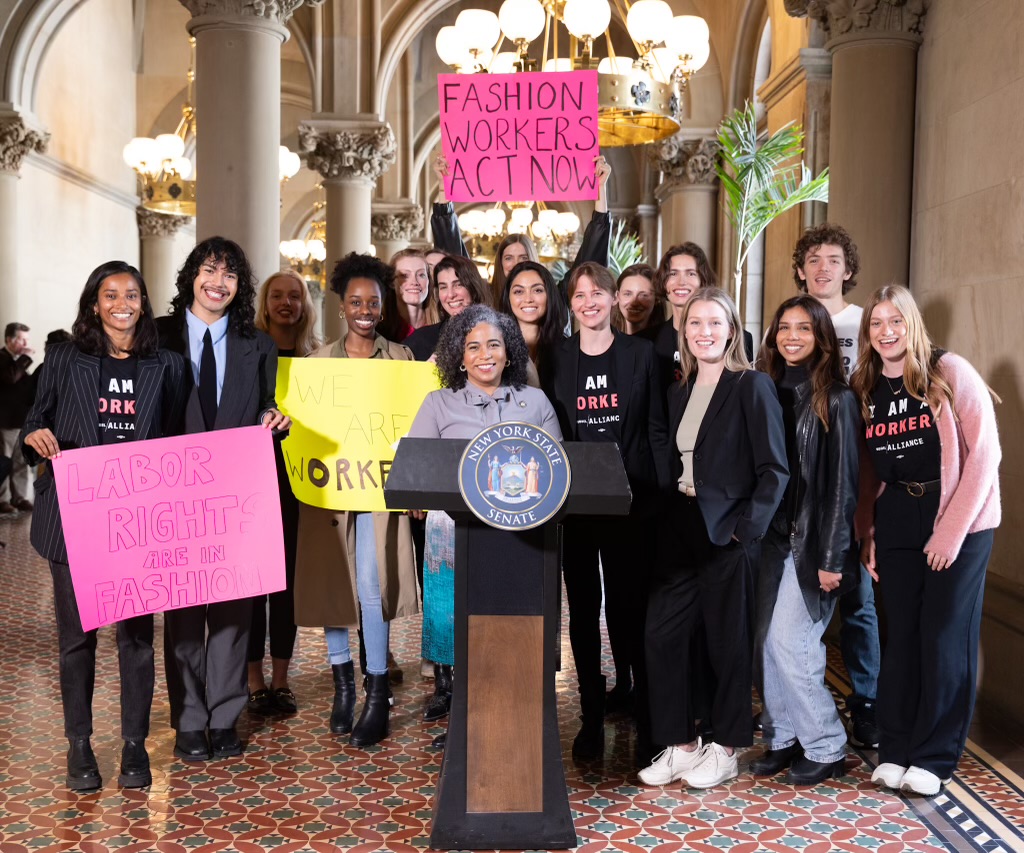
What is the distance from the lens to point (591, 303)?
14.1 feet

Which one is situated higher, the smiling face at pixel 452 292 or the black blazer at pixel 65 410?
the smiling face at pixel 452 292

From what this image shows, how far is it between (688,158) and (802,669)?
12058 millimetres

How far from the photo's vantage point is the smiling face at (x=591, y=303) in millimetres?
4289

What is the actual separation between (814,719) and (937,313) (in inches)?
102

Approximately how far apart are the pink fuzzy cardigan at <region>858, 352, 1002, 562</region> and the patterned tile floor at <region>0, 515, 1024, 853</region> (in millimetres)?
959

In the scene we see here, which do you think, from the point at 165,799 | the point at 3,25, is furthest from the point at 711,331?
the point at 3,25

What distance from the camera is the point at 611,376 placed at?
4328mm

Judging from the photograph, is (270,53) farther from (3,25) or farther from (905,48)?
(3,25)

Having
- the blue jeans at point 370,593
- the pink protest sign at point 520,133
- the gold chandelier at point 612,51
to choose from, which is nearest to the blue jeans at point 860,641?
the blue jeans at point 370,593

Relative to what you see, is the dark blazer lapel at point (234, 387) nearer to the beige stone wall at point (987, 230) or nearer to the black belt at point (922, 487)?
the black belt at point (922, 487)

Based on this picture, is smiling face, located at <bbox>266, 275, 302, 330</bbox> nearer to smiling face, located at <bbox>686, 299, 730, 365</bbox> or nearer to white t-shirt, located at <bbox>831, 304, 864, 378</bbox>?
smiling face, located at <bbox>686, 299, 730, 365</bbox>

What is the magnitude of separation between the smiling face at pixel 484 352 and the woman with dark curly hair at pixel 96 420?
1.10 meters

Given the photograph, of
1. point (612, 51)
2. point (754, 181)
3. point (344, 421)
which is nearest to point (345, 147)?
point (612, 51)

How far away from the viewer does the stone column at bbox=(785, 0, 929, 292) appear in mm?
6172
